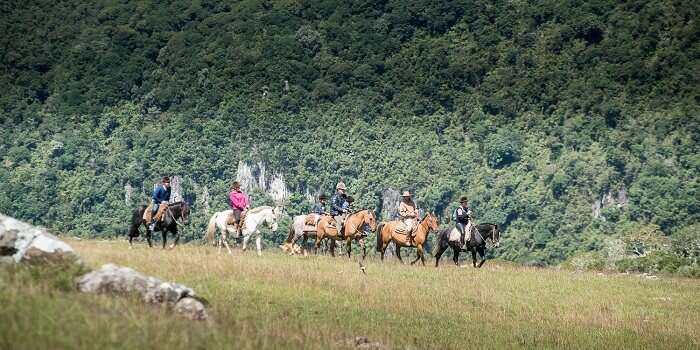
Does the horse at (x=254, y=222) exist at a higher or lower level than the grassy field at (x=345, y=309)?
higher

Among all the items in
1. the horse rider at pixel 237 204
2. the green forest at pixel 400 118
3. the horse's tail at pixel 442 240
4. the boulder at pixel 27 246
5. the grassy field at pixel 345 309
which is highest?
the green forest at pixel 400 118

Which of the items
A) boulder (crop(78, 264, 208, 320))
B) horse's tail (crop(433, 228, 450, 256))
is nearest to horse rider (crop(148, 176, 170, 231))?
horse's tail (crop(433, 228, 450, 256))

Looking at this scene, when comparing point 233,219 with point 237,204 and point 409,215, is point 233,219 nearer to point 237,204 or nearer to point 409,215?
point 237,204

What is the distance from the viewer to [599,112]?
488 ft

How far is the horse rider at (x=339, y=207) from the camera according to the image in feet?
129

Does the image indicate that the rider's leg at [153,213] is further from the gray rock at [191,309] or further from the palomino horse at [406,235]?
the gray rock at [191,309]

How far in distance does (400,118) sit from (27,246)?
15582 cm

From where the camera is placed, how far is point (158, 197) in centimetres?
3409

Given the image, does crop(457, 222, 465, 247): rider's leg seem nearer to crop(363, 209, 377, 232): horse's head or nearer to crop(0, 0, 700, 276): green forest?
crop(363, 209, 377, 232): horse's head

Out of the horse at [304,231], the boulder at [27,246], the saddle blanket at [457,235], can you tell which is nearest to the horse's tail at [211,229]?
the horse at [304,231]

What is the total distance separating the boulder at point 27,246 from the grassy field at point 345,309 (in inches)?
19.6

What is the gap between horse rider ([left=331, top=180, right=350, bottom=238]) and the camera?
129 feet

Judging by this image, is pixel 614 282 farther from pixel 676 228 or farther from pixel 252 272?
pixel 676 228

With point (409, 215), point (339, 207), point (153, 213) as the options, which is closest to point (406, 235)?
point (409, 215)
